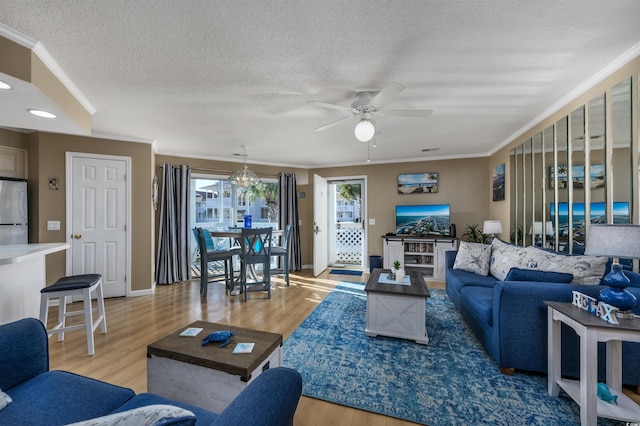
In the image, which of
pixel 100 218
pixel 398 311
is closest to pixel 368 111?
pixel 398 311

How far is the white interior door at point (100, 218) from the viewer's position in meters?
3.62

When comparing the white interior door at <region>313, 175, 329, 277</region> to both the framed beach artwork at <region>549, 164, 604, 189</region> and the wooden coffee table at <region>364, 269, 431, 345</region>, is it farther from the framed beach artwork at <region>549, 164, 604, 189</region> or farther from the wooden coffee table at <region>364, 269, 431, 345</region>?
the framed beach artwork at <region>549, 164, 604, 189</region>

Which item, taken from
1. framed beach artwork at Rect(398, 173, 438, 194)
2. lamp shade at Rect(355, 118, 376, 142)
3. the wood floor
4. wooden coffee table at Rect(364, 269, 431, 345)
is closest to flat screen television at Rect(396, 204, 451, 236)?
framed beach artwork at Rect(398, 173, 438, 194)

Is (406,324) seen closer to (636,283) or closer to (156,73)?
(636,283)

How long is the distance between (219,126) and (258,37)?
1969 mm

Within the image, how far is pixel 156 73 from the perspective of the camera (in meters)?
2.13

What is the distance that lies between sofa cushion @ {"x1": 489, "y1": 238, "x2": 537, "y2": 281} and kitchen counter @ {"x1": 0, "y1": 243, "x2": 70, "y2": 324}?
425 cm

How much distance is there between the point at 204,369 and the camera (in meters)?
1.31

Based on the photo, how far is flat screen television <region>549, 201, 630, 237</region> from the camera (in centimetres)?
200

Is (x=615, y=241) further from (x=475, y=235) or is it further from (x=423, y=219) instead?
(x=423, y=219)

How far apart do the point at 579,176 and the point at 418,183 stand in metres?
2.97

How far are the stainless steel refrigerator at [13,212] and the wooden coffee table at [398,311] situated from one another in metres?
4.49

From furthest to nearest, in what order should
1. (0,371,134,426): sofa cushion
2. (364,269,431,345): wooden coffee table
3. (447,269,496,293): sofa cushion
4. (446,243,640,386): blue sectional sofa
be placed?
(447,269,496,293): sofa cushion → (364,269,431,345): wooden coffee table → (446,243,640,386): blue sectional sofa → (0,371,134,426): sofa cushion

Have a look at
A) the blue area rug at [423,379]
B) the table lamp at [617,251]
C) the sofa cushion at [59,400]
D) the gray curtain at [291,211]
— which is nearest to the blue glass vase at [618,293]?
the table lamp at [617,251]
